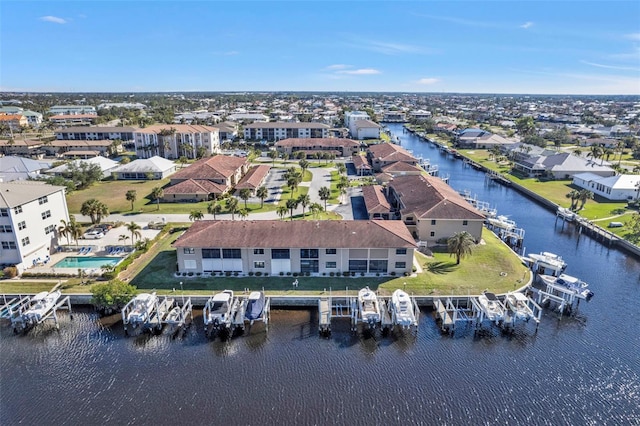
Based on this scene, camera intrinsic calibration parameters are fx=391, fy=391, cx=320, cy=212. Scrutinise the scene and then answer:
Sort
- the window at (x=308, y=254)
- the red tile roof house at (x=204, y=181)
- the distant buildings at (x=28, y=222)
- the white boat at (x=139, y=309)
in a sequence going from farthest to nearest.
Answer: the red tile roof house at (x=204, y=181) → the distant buildings at (x=28, y=222) → the window at (x=308, y=254) → the white boat at (x=139, y=309)

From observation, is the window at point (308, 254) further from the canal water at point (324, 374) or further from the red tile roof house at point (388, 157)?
the red tile roof house at point (388, 157)

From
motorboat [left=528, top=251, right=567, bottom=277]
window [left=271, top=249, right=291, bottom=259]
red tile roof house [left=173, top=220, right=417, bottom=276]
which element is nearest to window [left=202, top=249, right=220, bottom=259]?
red tile roof house [left=173, top=220, right=417, bottom=276]

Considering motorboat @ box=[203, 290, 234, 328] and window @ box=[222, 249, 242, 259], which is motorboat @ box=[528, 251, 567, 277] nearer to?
window @ box=[222, 249, 242, 259]

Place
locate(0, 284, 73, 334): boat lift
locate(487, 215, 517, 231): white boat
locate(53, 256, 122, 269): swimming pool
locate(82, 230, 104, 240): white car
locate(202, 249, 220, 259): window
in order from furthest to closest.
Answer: locate(487, 215, 517, 231): white boat
locate(82, 230, 104, 240): white car
locate(53, 256, 122, 269): swimming pool
locate(202, 249, 220, 259): window
locate(0, 284, 73, 334): boat lift

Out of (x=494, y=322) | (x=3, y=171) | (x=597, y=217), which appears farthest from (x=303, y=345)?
(x=3, y=171)

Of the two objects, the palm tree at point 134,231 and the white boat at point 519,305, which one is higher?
the palm tree at point 134,231


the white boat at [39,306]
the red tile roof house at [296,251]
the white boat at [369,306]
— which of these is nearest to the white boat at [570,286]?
the red tile roof house at [296,251]

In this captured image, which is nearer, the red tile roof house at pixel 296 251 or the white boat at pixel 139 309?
the white boat at pixel 139 309
